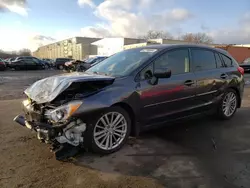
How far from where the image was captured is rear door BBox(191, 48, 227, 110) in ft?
15.6

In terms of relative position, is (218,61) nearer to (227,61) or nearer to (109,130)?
(227,61)

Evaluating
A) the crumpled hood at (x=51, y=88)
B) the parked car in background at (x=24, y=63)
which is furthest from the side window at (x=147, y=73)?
the parked car in background at (x=24, y=63)

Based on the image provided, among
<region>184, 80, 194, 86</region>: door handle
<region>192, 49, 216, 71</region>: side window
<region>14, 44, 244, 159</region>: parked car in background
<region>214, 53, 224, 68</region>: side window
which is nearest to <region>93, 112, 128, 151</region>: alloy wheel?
<region>14, 44, 244, 159</region>: parked car in background

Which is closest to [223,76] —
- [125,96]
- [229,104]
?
[229,104]

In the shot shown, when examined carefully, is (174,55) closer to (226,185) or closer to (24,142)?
(226,185)

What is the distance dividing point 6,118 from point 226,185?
15.8 feet

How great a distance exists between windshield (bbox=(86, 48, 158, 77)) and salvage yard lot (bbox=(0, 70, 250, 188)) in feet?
4.06

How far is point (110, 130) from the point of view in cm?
372

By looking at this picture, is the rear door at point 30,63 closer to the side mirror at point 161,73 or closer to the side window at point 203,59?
the side window at point 203,59

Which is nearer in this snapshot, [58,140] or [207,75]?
[58,140]

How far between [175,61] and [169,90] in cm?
62

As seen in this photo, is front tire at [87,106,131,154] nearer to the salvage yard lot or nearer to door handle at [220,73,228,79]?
the salvage yard lot

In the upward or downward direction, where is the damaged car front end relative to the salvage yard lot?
upward

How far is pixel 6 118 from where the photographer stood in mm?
5676
